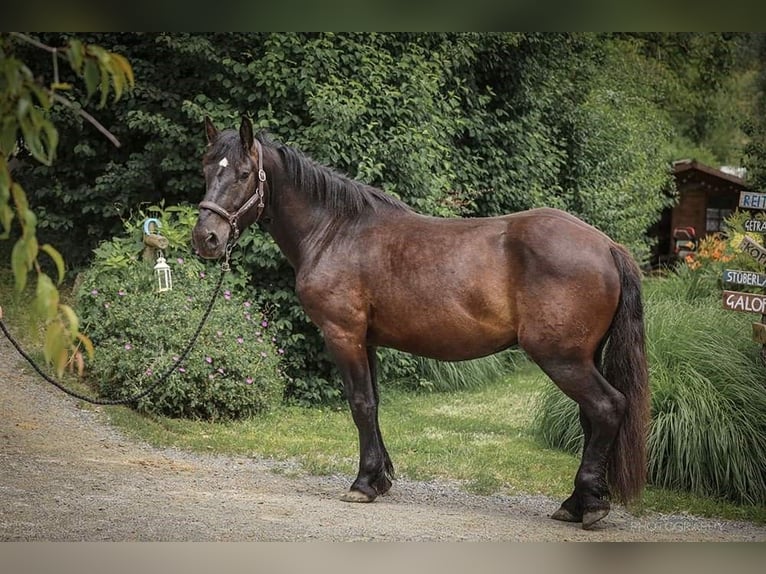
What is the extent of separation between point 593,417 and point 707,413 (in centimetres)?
120

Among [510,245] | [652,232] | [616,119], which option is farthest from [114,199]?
[652,232]

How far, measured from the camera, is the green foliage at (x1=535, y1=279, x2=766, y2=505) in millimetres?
4680

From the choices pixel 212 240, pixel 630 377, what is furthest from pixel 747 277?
pixel 212 240

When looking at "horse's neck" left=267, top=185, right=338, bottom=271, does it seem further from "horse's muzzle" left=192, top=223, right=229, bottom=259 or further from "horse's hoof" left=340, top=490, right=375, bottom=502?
"horse's hoof" left=340, top=490, right=375, bottom=502

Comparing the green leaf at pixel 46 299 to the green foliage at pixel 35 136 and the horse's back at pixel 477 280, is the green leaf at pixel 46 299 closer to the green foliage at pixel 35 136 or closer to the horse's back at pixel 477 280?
the green foliage at pixel 35 136

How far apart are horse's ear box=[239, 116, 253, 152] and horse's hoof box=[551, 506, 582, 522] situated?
80.8 inches

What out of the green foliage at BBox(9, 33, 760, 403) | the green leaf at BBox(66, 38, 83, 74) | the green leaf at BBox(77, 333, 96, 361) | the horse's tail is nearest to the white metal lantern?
the green foliage at BBox(9, 33, 760, 403)

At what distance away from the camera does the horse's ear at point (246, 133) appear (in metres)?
3.90

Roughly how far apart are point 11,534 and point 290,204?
1883 mm

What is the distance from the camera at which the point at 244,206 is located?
13.3 feet

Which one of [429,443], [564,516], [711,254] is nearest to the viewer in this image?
[564,516]

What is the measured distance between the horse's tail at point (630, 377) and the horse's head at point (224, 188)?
1.58 m

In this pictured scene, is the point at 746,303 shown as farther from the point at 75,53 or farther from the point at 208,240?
the point at 75,53

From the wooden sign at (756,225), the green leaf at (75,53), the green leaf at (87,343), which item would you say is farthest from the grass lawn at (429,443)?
the green leaf at (75,53)
